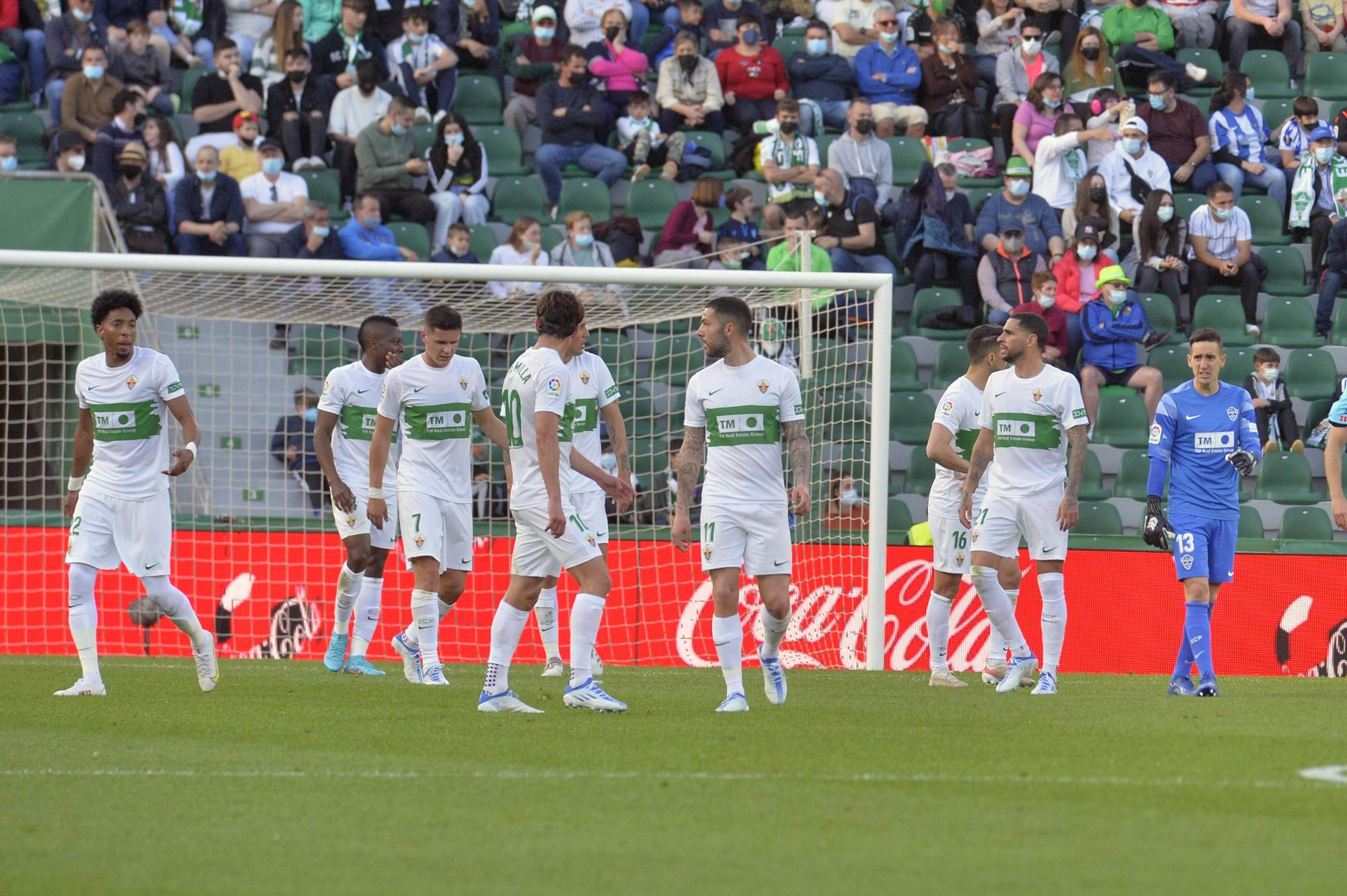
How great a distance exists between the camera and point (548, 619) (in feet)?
40.0

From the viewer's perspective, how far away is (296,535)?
14.9 metres

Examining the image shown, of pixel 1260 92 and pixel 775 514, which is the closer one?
pixel 775 514

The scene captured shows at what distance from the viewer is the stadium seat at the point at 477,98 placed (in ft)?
70.4

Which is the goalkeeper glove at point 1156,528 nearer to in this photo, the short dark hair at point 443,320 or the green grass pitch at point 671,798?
the green grass pitch at point 671,798

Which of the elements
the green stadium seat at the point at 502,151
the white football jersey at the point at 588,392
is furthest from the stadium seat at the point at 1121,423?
the white football jersey at the point at 588,392

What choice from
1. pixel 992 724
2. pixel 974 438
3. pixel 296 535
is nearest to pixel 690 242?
pixel 296 535

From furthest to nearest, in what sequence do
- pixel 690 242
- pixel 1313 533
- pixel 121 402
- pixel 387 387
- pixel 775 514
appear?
pixel 690 242, pixel 1313 533, pixel 387 387, pixel 121 402, pixel 775 514

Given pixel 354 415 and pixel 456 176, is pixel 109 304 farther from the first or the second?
pixel 456 176

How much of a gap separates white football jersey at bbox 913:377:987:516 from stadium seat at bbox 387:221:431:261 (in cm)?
896

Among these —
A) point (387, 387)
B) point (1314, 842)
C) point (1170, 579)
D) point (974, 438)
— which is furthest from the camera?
point (1170, 579)

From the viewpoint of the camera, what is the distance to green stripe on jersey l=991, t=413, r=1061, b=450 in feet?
35.1

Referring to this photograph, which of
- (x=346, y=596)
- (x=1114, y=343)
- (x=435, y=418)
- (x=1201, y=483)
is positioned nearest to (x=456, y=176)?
(x=1114, y=343)

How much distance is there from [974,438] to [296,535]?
631 centimetres

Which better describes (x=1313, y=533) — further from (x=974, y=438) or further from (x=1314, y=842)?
(x=1314, y=842)
